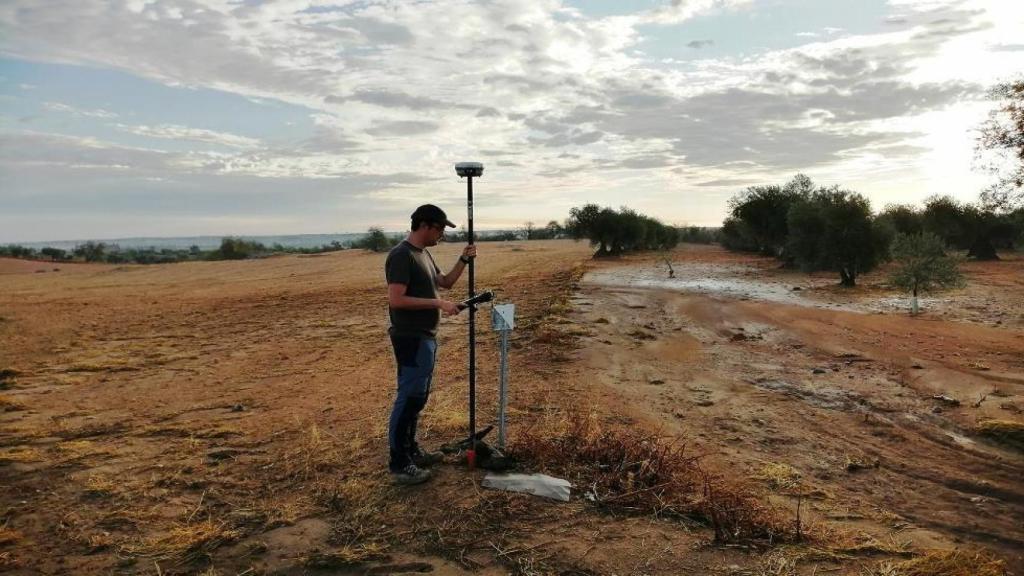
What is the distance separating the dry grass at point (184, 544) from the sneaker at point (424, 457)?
138 cm

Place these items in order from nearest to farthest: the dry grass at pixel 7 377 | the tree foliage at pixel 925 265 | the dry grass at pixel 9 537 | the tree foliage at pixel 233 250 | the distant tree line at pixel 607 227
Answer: the dry grass at pixel 9 537
the dry grass at pixel 7 377
the tree foliage at pixel 925 265
the distant tree line at pixel 607 227
the tree foliage at pixel 233 250

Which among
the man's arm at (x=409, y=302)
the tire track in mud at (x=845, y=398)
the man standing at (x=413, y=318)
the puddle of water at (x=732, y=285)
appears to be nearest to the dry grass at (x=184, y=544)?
the man standing at (x=413, y=318)

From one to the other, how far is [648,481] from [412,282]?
239 centimetres

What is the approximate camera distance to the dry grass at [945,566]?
3.72 meters

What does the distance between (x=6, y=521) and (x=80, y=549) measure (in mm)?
890

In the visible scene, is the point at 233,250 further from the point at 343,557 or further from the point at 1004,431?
the point at 1004,431

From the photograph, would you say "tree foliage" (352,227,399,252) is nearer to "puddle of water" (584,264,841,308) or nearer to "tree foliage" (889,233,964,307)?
"puddle of water" (584,264,841,308)

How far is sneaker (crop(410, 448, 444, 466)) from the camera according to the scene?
4961 millimetres

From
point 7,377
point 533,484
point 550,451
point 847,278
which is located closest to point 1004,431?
point 550,451

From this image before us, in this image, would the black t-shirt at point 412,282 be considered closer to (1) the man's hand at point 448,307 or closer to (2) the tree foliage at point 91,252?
(1) the man's hand at point 448,307

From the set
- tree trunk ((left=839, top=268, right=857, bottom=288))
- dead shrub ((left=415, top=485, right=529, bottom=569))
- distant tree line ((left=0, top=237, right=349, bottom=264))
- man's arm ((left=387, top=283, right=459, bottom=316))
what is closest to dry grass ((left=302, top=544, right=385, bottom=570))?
dead shrub ((left=415, top=485, right=529, bottom=569))

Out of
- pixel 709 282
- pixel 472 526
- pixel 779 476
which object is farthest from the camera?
pixel 709 282

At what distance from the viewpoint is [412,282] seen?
4.54 m

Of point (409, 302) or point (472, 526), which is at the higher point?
point (409, 302)
